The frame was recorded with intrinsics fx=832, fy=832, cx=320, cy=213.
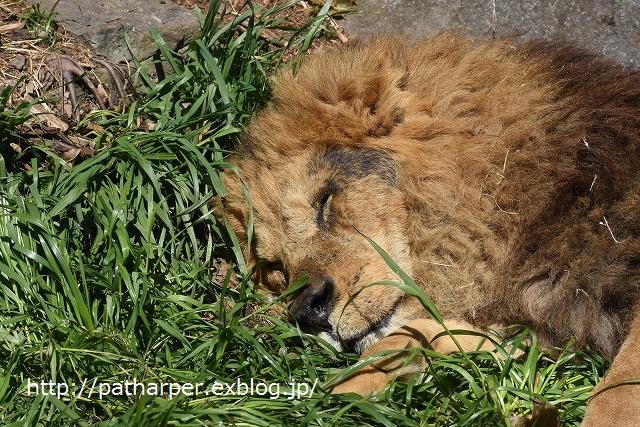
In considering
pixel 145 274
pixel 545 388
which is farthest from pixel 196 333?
pixel 545 388

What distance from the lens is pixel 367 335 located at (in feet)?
12.3

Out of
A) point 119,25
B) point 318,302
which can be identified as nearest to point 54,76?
point 119,25

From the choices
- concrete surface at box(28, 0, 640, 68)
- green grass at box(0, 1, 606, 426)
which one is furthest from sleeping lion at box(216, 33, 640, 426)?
concrete surface at box(28, 0, 640, 68)

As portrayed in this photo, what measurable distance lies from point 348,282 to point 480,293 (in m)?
0.60

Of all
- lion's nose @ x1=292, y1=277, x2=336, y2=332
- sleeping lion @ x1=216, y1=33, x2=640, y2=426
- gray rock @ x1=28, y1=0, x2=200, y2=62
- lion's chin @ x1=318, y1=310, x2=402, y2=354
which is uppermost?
gray rock @ x1=28, y1=0, x2=200, y2=62

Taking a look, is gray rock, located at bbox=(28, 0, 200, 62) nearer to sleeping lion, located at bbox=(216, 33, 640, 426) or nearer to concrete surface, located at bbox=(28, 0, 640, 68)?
concrete surface, located at bbox=(28, 0, 640, 68)

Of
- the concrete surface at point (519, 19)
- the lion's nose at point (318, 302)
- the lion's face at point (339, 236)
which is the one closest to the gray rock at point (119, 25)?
the concrete surface at point (519, 19)

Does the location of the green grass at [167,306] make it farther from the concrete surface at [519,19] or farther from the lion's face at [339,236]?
the concrete surface at [519,19]

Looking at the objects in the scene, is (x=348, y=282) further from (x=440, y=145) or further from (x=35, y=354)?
(x=35, y=354)

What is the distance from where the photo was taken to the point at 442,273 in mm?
3781

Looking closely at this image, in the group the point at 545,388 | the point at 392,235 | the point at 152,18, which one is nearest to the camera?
the point at 545,388

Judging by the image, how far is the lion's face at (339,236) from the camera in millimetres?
3699

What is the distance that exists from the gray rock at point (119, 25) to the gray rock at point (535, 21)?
4.13 feet

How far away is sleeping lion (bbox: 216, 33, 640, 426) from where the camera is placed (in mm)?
3562
